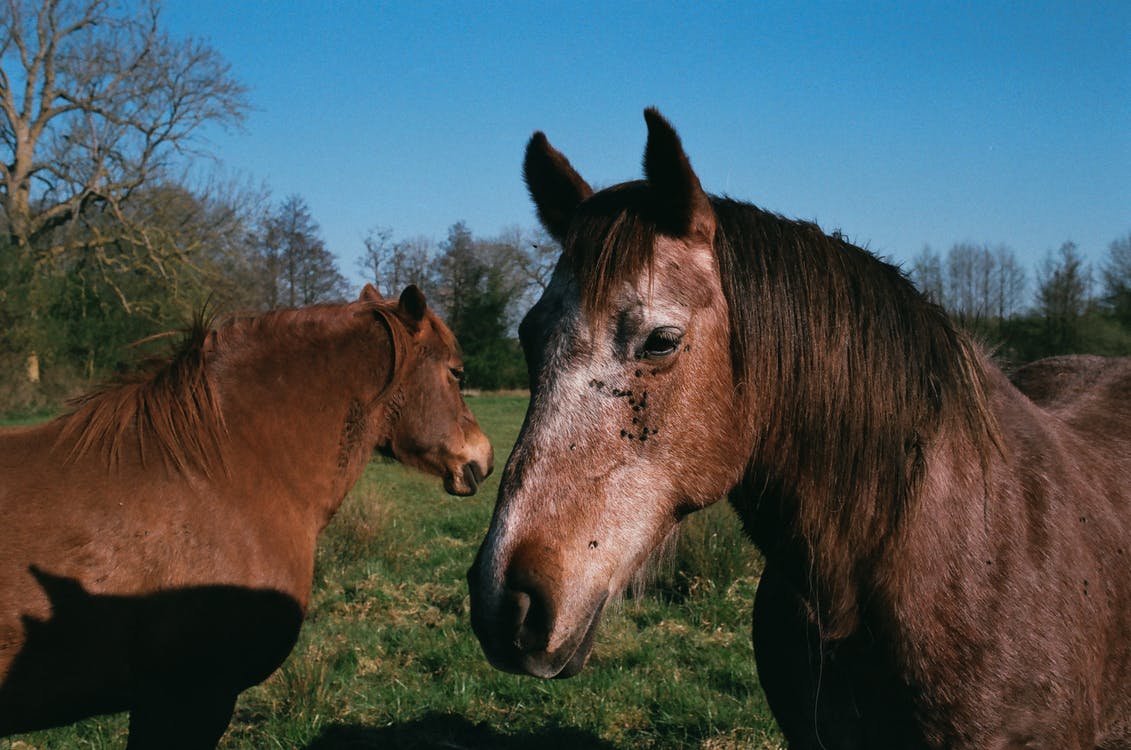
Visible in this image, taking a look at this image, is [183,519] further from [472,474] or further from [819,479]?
[819,479]

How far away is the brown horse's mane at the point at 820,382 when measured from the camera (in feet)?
6.03

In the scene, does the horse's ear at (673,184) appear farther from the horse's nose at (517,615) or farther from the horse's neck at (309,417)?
the horse's neck at (309,417)

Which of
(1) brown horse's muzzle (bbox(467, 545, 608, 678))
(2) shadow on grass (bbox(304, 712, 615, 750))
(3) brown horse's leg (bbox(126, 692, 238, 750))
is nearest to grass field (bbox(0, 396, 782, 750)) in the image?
(2) shadow on grass (bbox(304, 712, 615, 750))

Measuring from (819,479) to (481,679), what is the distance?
3.21 m

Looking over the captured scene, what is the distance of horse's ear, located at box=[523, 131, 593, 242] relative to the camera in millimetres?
2170

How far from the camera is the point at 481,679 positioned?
4.43m

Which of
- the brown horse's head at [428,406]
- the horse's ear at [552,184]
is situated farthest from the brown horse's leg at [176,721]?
the horse's ear at [552,184]

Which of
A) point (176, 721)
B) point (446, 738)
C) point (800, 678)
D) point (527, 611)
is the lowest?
point (446, 738)

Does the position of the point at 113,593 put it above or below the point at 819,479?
below

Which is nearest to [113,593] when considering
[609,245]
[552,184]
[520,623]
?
[520,623]

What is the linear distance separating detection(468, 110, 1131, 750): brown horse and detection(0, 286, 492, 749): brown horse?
2.09 meters

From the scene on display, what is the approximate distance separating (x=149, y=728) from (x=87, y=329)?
25.1 metres

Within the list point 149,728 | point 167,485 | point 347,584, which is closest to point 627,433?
point 167,485

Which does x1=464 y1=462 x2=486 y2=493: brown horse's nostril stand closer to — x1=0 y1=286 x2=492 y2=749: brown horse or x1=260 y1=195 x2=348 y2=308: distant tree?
x1=0 y1=286 x2=492 y2=749: brown horse
